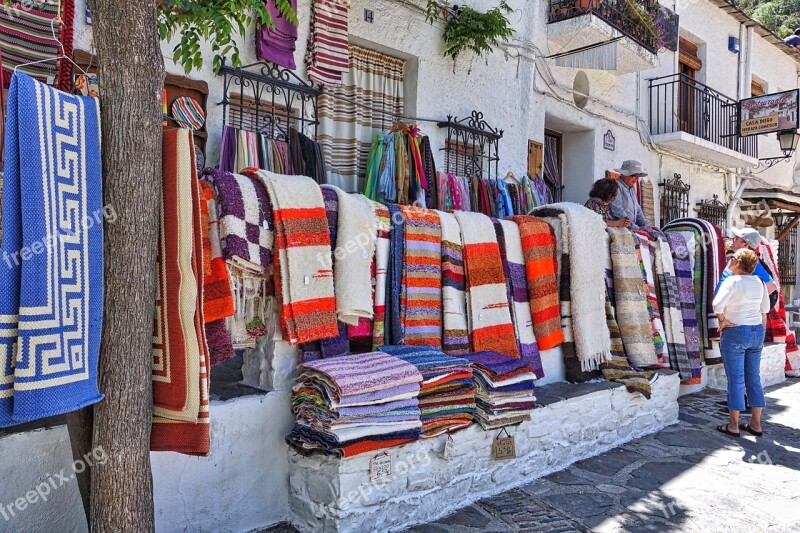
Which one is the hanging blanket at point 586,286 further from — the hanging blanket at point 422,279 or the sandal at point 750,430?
the sandal at point 750,430

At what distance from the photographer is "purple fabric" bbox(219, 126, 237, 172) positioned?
4.78 meters

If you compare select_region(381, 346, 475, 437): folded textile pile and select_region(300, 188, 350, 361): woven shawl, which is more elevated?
select_region(300, 188, 350, 361): woven shawl

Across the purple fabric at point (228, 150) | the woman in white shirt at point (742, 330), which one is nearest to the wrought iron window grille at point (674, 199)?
the woman in white shirt at point (742, 330)

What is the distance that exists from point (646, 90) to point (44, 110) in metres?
9.84

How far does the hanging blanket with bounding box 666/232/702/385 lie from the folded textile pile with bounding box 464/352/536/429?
2.66m

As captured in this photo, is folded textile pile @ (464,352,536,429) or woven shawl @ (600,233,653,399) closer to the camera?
folded textile pile @ (464,352,536,429)

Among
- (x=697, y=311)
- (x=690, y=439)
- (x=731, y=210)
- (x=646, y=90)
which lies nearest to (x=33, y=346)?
(x=690, y=439)

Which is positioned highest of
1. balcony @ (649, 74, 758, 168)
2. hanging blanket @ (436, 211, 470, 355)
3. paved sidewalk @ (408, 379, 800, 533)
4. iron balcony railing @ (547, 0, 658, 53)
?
iron balcony railing @ (547, 0, 658, 53)

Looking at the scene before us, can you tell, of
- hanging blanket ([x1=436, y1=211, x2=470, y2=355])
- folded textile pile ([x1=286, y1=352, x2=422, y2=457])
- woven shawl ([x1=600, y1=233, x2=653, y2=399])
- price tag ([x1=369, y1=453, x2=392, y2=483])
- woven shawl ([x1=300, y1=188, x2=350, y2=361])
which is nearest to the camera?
folded textile pile ([x1=286, y1=352, x2=422, y2=457])

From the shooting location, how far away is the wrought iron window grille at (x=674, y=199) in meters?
10.4

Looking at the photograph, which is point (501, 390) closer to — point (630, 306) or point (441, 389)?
point (441, 389)

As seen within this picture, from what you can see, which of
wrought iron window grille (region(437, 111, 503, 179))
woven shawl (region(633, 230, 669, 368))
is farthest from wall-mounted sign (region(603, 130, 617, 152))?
woven shawl (region(633, 230, 669, 368))

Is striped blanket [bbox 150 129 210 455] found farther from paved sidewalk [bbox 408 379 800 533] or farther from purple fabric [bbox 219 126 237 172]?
purple fabric [bbox 219 126 237 172]

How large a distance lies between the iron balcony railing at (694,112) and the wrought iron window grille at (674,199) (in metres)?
0.84
